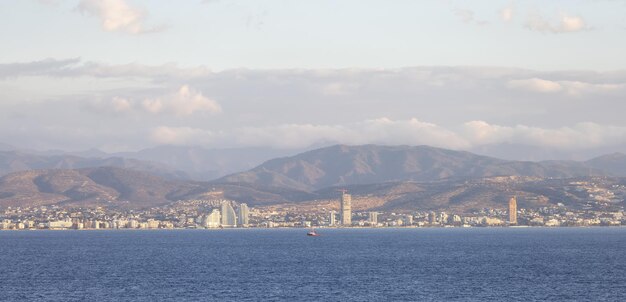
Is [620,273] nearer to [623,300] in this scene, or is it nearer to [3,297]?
[623,300]

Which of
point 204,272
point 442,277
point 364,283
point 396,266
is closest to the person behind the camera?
point 364,283

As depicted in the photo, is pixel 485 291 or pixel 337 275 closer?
pixel 485 291

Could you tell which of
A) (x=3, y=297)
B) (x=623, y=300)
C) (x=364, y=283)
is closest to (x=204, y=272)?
(x=364, y=283)

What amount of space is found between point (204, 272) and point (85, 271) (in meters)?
23.8

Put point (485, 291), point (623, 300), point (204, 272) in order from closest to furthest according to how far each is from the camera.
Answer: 1. point (623, 300)
2. point (485, 291)
3. point (204, 272)

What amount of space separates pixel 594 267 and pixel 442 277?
3872 cm

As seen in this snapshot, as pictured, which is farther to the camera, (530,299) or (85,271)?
(85,271)

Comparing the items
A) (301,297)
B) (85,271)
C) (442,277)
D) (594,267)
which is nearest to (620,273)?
(594,267)

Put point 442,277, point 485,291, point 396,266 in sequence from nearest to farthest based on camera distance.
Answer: point 485,291 < point 442,277 < point 396,266

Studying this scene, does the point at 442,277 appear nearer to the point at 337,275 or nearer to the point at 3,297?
the point at 337,275

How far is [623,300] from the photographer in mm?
133625

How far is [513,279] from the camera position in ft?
547

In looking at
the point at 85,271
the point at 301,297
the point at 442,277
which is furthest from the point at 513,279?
the point at 85,271

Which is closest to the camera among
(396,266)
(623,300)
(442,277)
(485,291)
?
(623,300)
